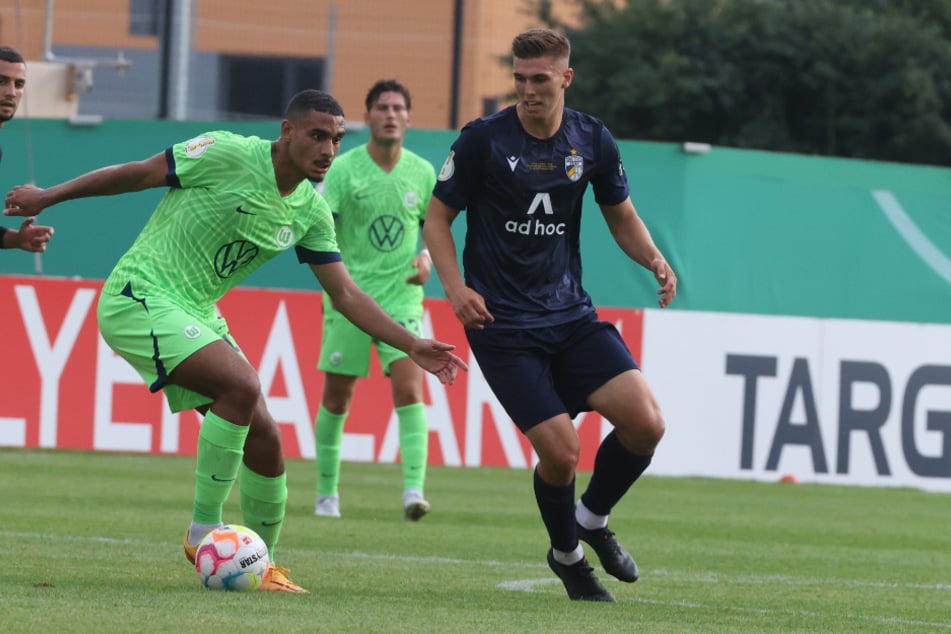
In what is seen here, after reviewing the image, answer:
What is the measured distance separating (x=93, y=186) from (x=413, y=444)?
434cm

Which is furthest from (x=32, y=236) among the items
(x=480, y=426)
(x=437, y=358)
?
(x=480, y=426)

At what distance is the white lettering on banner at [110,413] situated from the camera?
47.8 ft

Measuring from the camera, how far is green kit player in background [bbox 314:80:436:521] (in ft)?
35.7

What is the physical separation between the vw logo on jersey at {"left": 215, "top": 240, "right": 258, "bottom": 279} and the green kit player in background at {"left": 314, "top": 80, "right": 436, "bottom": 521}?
362cm

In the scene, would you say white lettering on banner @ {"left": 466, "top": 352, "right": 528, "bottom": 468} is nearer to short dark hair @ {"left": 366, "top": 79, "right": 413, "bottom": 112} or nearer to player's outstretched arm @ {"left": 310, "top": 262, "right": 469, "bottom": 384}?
short dark hair @ {"left": 366, "top": 79, "right": 413, "bottom": 112}

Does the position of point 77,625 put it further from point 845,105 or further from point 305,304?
point 845,105

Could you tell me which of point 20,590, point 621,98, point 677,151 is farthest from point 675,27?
point 20,590

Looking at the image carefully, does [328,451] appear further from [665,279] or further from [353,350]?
[665,279]

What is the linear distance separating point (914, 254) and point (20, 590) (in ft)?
42.3

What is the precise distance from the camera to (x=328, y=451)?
35.8 ft

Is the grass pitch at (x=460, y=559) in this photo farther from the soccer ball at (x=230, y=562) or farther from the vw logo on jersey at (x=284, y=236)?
the vw logo on jersey at (x=284, y=236)

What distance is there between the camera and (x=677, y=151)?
58.7 feet

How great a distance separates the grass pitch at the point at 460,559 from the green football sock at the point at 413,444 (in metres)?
0.27

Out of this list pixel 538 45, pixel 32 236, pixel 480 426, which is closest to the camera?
pixel 538 45
